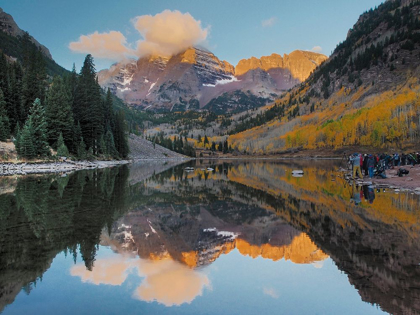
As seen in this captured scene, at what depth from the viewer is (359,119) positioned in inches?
5581

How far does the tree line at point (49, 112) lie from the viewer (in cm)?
5341

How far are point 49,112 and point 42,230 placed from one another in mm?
55619

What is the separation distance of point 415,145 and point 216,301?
413 ft

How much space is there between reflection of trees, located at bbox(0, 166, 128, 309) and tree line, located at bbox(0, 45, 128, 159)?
36340mm

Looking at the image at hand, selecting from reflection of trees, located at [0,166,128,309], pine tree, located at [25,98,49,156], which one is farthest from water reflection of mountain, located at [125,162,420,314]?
pine tree, located at [25,98,49,156]

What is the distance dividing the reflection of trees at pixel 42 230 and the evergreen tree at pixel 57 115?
141 feet

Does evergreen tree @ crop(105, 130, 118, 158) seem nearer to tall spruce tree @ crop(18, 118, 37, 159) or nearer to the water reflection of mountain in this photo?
tall spruce tree @ crop(18, 118, 37, 159)

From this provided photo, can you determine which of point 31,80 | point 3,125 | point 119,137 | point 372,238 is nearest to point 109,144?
point 119,137

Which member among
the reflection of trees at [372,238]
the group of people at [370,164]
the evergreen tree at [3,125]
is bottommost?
the reflection of trees at [372,238]

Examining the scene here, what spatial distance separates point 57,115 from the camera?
201ft

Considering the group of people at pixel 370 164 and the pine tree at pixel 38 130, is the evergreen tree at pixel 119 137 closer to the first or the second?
the pine tree at pixel 38 130

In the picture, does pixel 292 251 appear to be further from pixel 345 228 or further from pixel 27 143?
pixel 27 143

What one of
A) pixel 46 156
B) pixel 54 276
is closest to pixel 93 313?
pixel 54 276

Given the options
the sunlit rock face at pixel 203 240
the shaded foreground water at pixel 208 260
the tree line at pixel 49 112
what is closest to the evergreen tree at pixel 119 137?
the tree line at pixel 49 112
